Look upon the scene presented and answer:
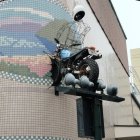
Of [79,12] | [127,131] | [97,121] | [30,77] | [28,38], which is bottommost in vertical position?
[127,131]

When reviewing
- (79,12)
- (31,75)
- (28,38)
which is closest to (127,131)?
(31,75)

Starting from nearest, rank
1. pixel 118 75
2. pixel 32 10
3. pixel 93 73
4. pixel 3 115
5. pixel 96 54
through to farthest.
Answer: pixel 93 73
pixel 96 54
pixel 3 115
pixel 32 10
pixel 118 75

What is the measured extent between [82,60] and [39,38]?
1.89m

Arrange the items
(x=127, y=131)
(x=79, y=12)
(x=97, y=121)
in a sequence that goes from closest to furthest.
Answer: (x=97, y=121)
(x=79, y=12)
(x=127, y=131)

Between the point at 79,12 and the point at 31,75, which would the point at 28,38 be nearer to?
the point at 31,75

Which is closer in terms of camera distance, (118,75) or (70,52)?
(70,52)

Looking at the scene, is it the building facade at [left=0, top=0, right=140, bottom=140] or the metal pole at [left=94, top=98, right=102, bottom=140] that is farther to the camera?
the building facade at [left=0, top=0, right=140, bottom=140]

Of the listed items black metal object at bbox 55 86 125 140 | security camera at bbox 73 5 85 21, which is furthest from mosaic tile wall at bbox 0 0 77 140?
black metal object at bbox 55 86 125 140

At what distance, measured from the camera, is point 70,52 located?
10594 millimetres

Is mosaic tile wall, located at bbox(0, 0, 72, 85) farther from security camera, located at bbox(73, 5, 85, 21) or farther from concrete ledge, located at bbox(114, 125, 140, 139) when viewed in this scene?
concrete ledge, located at bbox(114, 125, 140, 139)

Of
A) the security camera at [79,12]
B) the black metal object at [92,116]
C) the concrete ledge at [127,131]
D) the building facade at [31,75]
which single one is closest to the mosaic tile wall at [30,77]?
the building facade at [31,75]

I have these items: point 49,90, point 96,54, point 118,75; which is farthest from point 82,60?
point 118,75

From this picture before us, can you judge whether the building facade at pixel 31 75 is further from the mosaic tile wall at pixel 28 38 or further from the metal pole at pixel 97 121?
the metal pole at pixel 97 121

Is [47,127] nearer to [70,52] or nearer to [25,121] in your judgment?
[25,121]
